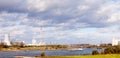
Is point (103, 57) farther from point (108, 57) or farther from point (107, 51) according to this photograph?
point (107, 51)

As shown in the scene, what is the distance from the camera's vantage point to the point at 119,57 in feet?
392

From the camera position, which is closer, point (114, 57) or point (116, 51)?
point (114, 57)

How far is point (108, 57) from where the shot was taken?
119500 millimetres

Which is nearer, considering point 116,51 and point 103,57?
point 103,57

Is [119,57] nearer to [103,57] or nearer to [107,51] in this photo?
[103,57]

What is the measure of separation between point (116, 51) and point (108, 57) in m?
46.6

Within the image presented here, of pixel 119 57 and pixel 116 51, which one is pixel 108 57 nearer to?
pixel 119 57

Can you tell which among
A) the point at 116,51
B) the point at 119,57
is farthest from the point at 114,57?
the point at 116,51

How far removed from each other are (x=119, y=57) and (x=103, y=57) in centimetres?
614

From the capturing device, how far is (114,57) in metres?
120

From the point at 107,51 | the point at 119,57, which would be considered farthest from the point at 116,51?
the point at 119,57

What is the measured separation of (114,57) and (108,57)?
2.32 m

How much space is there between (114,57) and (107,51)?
153 feet

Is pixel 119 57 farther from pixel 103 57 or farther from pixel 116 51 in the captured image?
pixel 116 51
